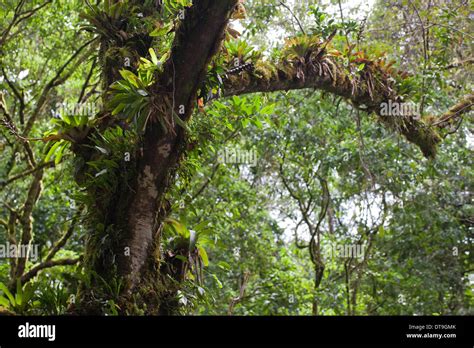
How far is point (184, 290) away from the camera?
3051mm

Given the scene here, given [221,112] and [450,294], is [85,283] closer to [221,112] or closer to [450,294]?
[221,112]

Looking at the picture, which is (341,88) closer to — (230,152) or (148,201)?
(148,201)

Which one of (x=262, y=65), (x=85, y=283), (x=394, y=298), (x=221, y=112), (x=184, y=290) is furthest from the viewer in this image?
(x=394, y=298)

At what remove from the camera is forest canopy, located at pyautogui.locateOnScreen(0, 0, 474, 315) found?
2.75m

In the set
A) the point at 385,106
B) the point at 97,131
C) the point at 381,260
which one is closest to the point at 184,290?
the point at 97,131

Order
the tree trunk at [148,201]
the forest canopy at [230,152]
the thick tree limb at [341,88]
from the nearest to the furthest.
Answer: the tree trunk at [148,201]
the forest canopy at [230,152]
the thick tree limb at [341,88]

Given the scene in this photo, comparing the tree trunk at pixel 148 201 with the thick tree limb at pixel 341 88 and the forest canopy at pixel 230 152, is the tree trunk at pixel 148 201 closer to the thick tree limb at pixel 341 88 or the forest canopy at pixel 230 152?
the forest canopy at pixel 230 152

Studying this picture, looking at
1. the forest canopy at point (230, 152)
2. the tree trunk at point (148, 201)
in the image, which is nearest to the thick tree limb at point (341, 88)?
the forest canopy at point (230, 152)

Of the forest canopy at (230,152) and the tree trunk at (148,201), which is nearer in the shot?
the tree trunk at (148,201)

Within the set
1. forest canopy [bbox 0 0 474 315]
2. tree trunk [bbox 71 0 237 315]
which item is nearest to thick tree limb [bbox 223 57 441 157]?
forest canopy [bbox 0 0 474 315]

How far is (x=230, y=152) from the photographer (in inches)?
221

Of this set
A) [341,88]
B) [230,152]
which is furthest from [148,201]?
[230,152]

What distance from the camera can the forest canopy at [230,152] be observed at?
108 inches

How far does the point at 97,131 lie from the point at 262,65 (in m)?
1.07
